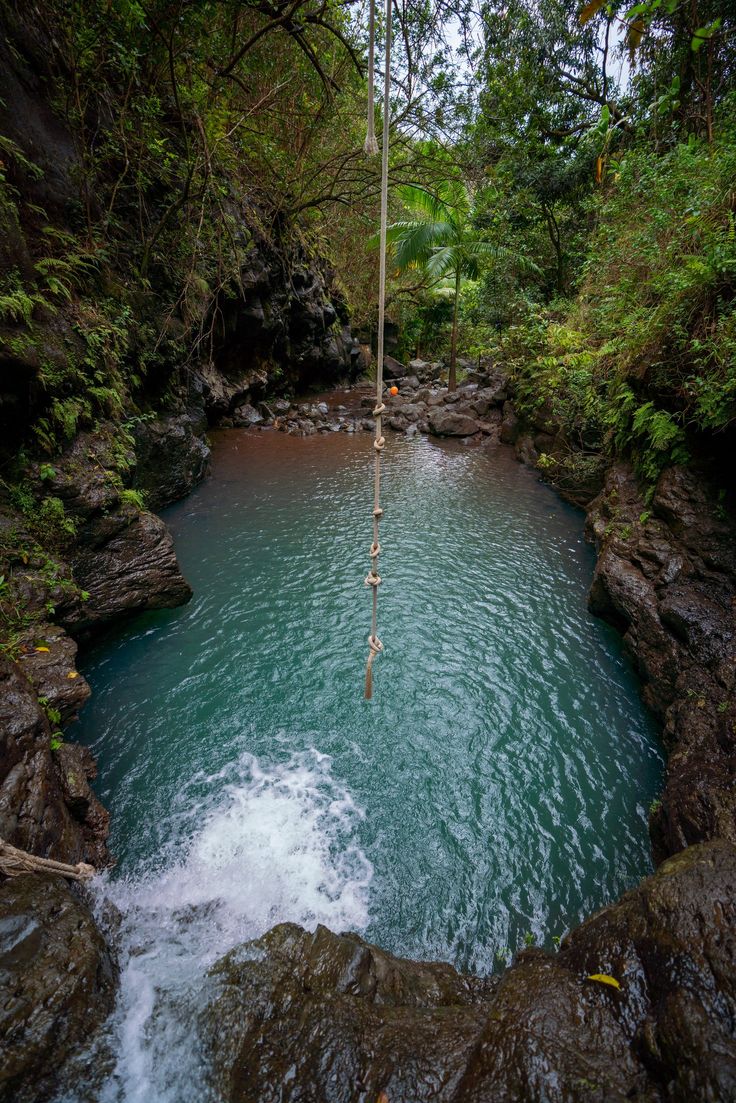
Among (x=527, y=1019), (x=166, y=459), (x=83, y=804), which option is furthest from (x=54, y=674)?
(x=166, y=459)

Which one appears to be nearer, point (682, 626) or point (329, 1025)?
point (329, 1025)

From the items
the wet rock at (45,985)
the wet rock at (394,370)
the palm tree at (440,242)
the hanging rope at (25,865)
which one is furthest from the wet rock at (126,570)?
the wet rock at (394,370)

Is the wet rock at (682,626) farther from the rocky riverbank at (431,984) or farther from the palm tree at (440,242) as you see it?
the palm tree at (440,242)

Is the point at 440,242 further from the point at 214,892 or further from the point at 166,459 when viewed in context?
the point at 214,892

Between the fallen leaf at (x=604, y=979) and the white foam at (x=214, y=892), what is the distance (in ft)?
5.70

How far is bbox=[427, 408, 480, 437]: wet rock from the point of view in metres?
15.2

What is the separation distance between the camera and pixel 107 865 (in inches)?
135

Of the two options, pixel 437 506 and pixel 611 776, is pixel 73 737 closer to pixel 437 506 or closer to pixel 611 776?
pixel 611 776

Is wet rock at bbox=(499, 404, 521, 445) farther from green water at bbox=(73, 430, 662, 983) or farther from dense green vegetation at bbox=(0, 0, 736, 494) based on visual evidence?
green water at bbox=(73, 430, 662, 983)

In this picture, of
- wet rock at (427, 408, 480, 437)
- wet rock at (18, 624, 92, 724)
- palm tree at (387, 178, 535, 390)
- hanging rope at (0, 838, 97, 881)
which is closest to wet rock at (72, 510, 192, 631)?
wet rock at (18, 624, 92, 724)

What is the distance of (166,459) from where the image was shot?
356 inches

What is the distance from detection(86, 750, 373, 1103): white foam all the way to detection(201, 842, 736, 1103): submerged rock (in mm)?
242

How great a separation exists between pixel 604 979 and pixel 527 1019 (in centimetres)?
41

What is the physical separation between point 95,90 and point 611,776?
10.9 metres
